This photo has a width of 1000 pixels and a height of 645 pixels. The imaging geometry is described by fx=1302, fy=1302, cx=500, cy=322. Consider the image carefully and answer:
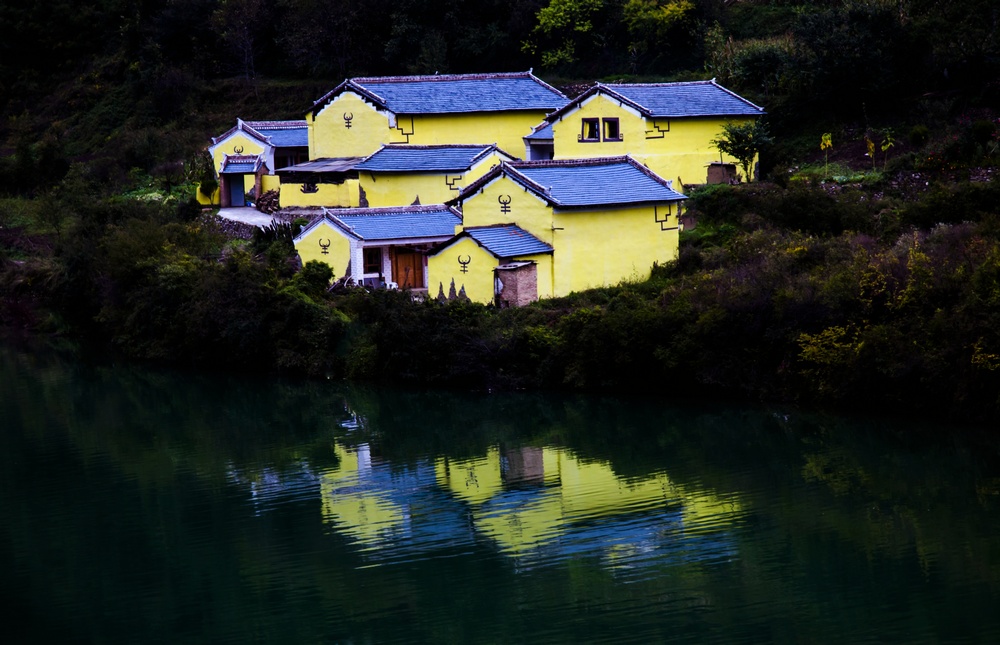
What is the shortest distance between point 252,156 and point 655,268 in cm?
Answer: 1701

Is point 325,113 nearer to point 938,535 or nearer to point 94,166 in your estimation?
point 94,166

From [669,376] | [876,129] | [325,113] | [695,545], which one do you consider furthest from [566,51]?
[695,545]

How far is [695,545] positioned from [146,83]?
4615 cm

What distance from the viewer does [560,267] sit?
2936cm

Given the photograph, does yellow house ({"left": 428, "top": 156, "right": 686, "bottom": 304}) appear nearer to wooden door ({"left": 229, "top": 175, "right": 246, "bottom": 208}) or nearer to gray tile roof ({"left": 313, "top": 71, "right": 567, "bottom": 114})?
gray tile roof ({"left": 313, "top": 71, "right": 567, "bottom": 114})

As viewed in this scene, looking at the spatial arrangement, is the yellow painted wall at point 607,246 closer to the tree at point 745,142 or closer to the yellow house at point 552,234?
the yellow house at point 552,234

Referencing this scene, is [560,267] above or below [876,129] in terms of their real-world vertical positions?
below

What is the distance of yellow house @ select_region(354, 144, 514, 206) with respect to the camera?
35.3 metres

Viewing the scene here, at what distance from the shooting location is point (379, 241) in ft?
103

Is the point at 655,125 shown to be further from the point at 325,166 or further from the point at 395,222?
the point at 325,166

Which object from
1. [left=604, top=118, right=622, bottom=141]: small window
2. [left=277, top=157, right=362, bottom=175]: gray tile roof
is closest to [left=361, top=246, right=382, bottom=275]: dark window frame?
[left=277, top=157, right=362, bottom=175]: gray tile roof

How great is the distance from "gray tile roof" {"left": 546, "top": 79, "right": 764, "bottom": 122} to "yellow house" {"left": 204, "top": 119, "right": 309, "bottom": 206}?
33.4ft

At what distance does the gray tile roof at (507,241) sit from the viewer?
28.8 metres

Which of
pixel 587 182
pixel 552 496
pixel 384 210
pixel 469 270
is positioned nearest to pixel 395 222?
pixel 384 210
